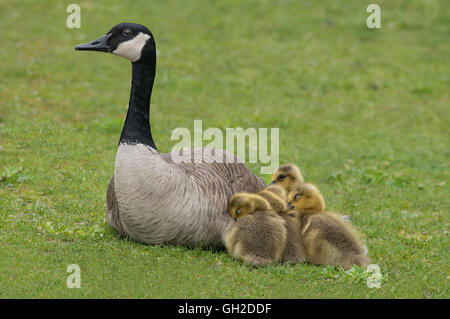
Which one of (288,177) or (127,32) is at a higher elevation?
(127,32)

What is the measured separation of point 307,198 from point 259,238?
903mm

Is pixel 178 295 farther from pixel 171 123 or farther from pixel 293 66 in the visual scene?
pixel 293 66

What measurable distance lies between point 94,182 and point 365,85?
8.97 metres

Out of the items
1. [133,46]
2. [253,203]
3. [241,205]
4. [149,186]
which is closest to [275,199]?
[253,203]

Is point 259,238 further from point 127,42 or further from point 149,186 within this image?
point 127,42

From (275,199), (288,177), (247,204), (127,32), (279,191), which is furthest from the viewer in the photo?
(288,177)

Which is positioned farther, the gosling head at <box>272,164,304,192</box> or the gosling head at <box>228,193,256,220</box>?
the gosling head at <box>272,164,304,192</box>

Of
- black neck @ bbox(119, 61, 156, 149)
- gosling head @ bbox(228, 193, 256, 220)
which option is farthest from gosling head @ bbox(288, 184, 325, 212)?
black neck @ bbox(119, 61, 156, 149)

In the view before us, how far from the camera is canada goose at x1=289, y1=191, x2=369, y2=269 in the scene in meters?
6.96

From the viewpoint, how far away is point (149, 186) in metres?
6.87

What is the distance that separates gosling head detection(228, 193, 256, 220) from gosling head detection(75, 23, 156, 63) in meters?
1.82

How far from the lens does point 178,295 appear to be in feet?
20.5

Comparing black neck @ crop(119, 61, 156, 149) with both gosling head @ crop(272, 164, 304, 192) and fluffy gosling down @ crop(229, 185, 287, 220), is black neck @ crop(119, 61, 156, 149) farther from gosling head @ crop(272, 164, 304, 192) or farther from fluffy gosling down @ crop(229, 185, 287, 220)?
gosling head @ crop(272, 164, 304, 192)
